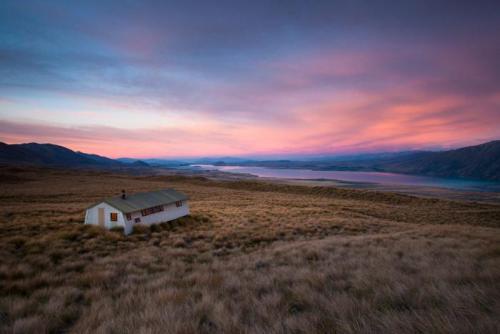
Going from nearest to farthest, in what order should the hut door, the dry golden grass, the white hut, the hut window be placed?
→ 1. the dry golden grass
2. the white hut
3. the hut door
4. the hut window

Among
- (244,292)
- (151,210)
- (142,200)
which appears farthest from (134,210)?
(244,292)

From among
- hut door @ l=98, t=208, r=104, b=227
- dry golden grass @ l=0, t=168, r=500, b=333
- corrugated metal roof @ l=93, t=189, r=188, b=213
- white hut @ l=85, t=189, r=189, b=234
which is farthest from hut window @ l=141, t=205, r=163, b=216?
dry golden grass @ l=0, t=168, r=500, b=333

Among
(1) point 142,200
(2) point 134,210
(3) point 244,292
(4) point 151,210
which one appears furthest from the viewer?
(1) point 142,200

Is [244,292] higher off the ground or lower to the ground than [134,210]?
higher

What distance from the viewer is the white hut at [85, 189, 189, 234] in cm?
1483

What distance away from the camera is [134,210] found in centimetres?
1534

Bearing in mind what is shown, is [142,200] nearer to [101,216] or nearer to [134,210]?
[134,210]

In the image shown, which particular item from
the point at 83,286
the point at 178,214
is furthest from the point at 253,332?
the point at 178,214

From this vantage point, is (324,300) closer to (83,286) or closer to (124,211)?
(83,286)

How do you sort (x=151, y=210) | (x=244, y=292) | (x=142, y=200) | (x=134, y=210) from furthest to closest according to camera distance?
(x=142, y=200) < (x=151, y=210) < (x=134, y=210) < (x=244, y=292)

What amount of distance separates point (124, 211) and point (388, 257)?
14429mm

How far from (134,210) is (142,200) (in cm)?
221

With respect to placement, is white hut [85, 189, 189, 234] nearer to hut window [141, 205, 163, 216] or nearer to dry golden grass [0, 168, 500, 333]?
hut window [141, 205, 163, 216]

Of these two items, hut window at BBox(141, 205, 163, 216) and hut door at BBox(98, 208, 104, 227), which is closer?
hut door at BBox(98, 208, 104, 227)
